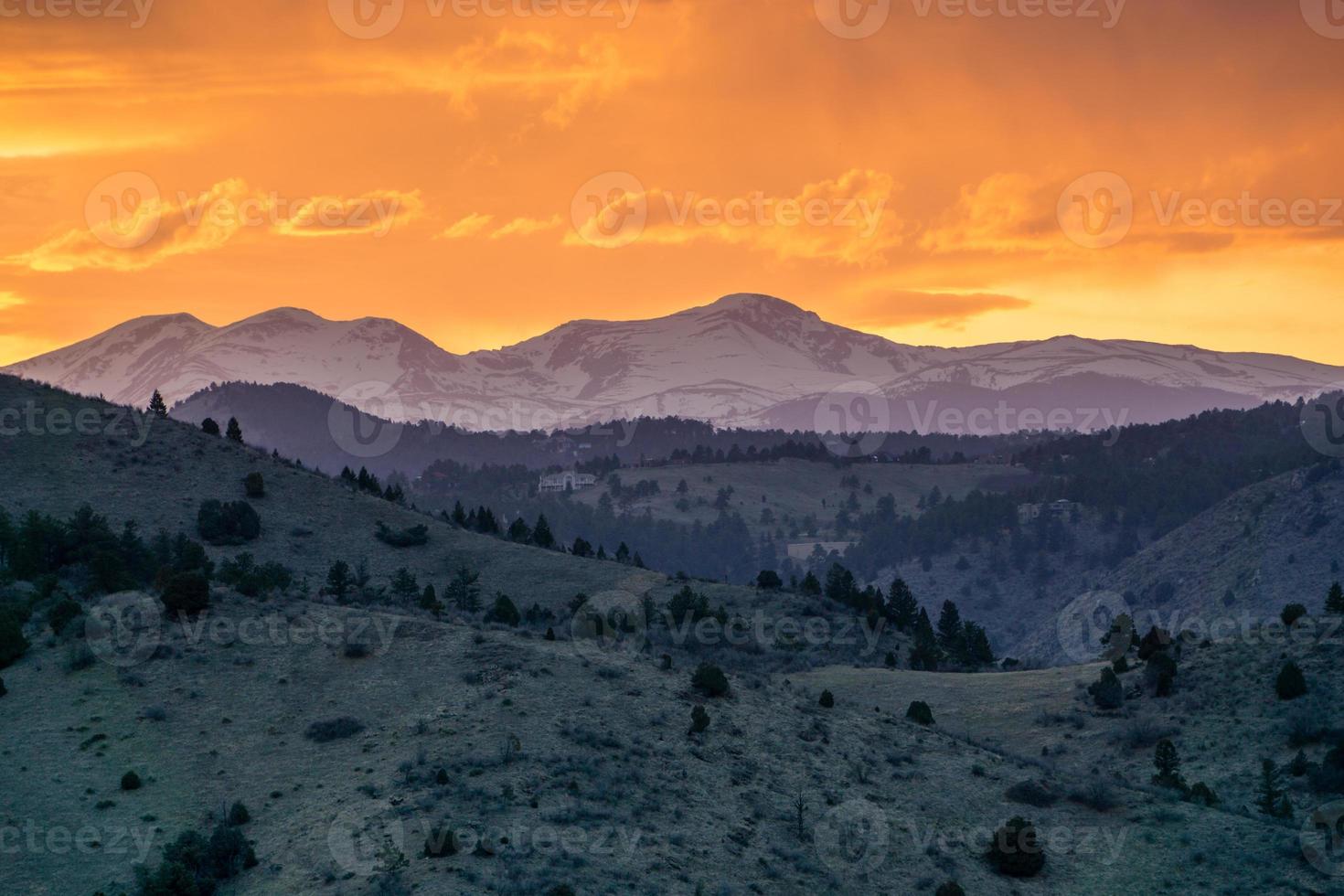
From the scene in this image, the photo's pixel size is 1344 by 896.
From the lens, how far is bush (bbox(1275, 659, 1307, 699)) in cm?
5762

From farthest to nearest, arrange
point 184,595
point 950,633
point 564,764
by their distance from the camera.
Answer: point 950,633, point 184,595, point 564,764

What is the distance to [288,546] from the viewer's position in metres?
93.3

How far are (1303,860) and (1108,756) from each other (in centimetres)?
1845

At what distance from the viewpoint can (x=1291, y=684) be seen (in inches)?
2272

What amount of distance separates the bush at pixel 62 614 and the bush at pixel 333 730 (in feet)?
49.7

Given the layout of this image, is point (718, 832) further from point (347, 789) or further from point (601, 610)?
point (601, 610)

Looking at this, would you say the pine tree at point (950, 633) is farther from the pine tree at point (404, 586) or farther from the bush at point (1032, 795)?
the bush at point (1032, 795)

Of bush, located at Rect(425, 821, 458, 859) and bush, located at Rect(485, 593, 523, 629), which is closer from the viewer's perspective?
bush, located at Rect(425, 821, 458, 859)

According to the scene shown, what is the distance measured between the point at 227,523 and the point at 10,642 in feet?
144

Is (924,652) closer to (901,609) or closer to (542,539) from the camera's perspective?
(901,609)

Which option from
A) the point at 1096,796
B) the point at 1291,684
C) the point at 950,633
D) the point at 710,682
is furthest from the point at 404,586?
the point at 1291,684

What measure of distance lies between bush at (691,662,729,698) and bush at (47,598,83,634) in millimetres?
28452

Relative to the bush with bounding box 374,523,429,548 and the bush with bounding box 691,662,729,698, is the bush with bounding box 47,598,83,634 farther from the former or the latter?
→ the bush with bounding box 374,523,429,548

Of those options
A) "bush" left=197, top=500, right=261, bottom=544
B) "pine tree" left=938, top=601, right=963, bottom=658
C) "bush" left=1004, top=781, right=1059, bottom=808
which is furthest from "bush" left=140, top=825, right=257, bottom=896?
"pine tree" left=938, top=601, right=963, bottom=658
